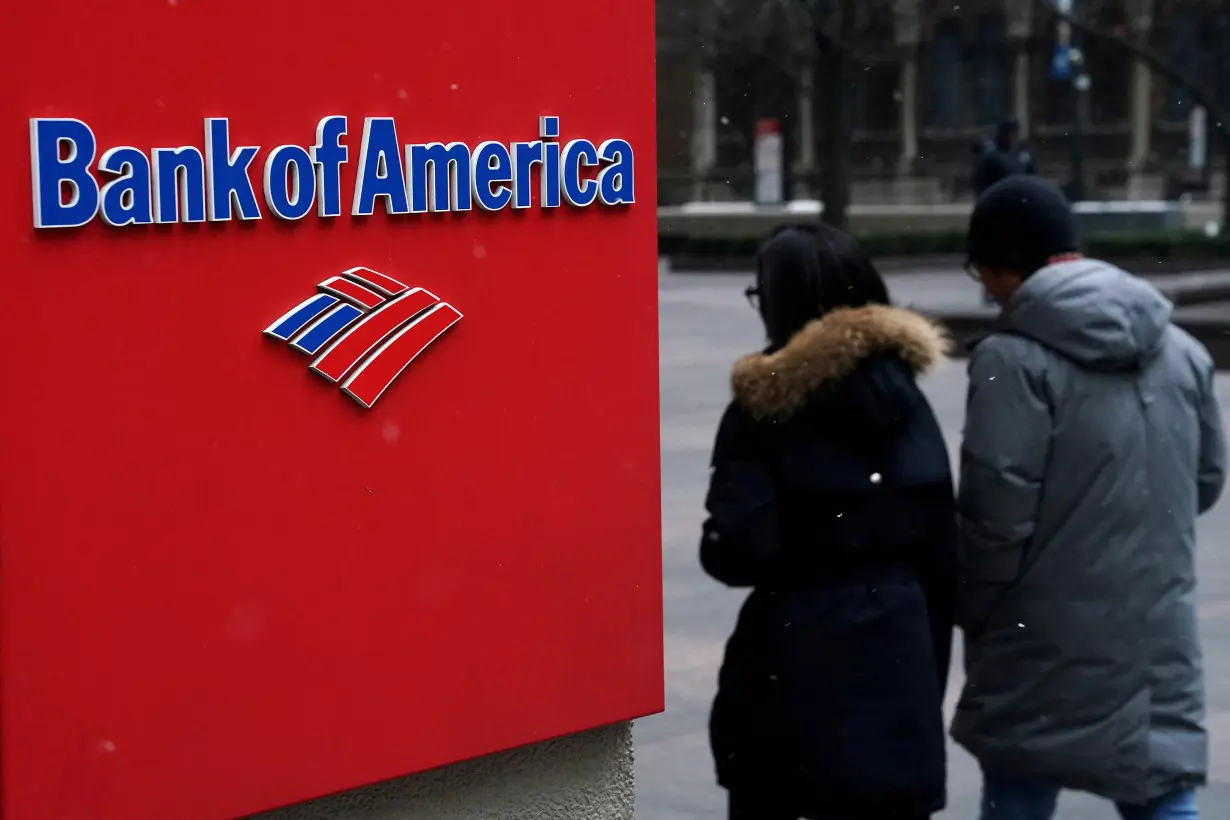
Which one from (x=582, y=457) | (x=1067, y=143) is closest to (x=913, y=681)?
(x=582, y=457)

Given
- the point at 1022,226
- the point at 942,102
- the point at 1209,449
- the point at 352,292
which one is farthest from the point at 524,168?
the point at 942,102

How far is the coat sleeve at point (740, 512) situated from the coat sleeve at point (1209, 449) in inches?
42.7

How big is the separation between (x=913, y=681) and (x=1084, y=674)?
457 mm

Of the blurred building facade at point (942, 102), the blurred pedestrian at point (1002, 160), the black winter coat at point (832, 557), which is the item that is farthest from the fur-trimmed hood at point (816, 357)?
the blurred building facade at point (942, 102)

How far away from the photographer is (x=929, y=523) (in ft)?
12.6

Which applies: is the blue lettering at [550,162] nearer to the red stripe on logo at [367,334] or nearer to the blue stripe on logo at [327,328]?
the red stripe on logo at [367,334]

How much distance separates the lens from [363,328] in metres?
2.94

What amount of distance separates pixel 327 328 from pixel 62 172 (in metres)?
0.48

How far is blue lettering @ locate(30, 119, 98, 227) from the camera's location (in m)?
2.55

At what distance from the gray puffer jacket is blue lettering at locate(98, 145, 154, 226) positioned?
1.95 m

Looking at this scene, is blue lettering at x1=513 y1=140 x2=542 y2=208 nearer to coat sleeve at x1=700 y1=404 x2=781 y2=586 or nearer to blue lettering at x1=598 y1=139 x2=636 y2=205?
blue lettering at x1=598 y1=139 x2=636 y2=205

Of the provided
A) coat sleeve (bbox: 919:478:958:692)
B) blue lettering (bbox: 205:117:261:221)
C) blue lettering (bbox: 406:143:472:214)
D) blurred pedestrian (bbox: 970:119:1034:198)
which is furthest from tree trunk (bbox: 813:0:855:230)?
blue lettering (bbox: 205:117:261:221)

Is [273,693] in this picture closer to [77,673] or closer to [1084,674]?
[77,673]

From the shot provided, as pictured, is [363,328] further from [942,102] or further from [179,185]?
[942,102]
